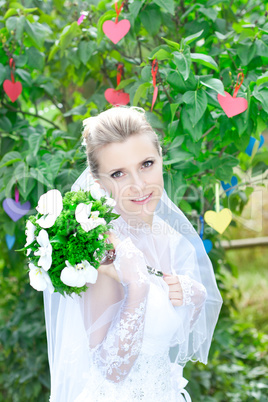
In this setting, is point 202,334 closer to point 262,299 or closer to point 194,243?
point 194,243

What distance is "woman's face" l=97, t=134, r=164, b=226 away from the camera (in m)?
1.63

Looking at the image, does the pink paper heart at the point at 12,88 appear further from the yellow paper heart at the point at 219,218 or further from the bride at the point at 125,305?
the yellow paper heart at the point at 219,218

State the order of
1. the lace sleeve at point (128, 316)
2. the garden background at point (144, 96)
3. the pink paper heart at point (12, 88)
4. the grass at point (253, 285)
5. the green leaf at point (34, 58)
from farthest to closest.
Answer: the grass at point (253, 285) < the green leaf at point (34, 58) < the pink paper heart at point (12, 88) < the garden background at point (144, 96) < the lace sleeve at point (128, 316)

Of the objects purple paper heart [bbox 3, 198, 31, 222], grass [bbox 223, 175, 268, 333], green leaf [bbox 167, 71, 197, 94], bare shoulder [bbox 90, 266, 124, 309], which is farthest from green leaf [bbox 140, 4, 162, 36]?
grass [bbox 223, 175, 268, 333]

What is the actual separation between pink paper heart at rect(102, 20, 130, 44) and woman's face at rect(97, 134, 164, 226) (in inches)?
24.5

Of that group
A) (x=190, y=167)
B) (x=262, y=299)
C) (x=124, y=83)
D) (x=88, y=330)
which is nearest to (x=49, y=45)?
(x=124, y=83)

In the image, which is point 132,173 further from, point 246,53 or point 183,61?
point 246,53

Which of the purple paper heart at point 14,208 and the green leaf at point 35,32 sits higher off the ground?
the green leaf at point 35,32

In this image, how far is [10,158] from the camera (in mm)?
2166

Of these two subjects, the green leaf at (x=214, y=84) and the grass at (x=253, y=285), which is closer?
the green leaf at (x=214, y=84)

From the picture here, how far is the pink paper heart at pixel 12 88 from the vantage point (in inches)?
88.9

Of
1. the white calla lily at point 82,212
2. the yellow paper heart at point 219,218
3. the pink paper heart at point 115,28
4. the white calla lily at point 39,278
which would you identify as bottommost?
the yellow paper heart at point 219,218

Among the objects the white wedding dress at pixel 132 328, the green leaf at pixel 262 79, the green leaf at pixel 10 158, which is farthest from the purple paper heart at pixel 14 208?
the green leaf at pixel 262 79

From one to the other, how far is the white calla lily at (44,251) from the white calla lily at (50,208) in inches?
1.2
